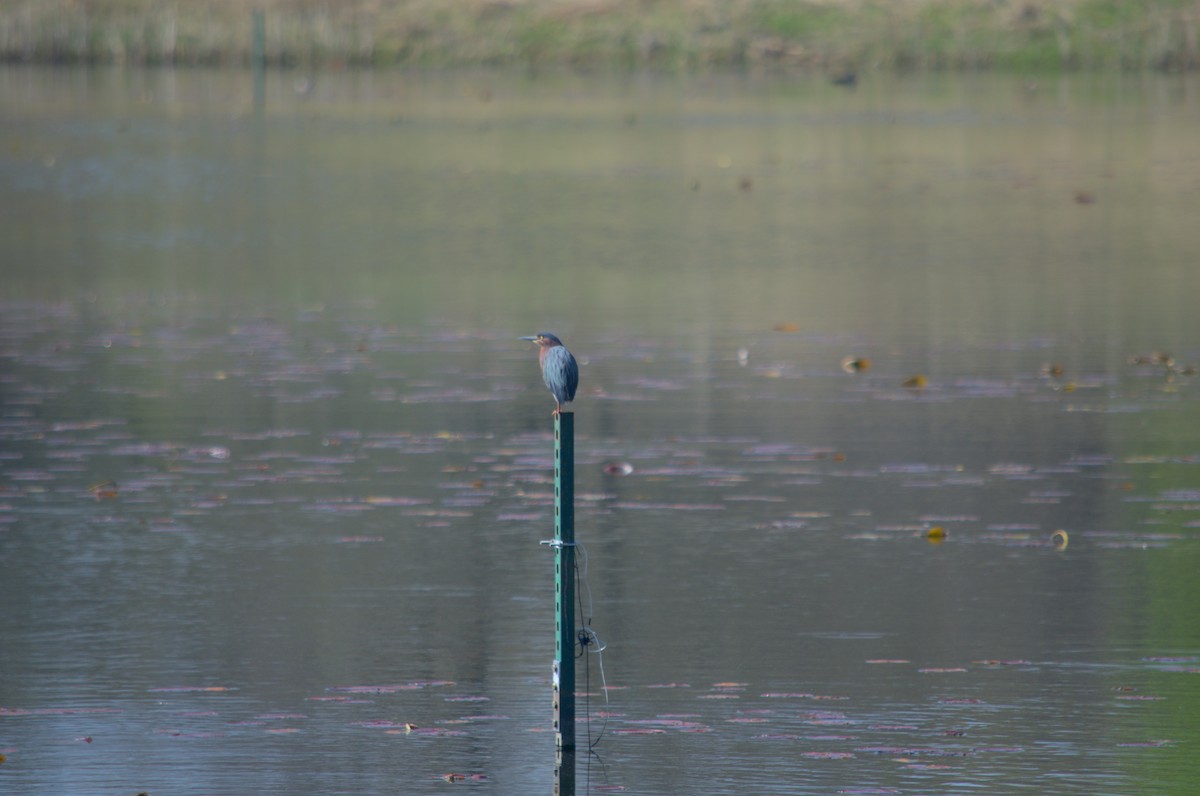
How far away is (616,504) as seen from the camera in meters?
12.1

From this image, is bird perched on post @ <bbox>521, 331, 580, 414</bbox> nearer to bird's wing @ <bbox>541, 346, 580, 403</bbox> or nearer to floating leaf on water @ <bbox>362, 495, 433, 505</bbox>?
bird's wing @ <bbox>541, 346, 580, 403</bbox>

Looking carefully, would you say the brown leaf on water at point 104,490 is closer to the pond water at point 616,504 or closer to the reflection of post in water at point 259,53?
the pond water at point 616,504

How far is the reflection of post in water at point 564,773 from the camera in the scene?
7457mm

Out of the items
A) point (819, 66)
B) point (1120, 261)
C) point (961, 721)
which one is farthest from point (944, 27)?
point (961, 721)

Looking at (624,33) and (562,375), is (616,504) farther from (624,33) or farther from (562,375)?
(624,33)

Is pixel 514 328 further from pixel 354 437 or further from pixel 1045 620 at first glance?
pixel 1045 620

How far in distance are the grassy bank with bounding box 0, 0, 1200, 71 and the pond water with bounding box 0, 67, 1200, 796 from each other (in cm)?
4427

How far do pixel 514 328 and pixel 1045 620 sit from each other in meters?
10.5

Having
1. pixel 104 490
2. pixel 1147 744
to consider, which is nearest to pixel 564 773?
pixel 1147 744

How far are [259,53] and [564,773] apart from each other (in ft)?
209

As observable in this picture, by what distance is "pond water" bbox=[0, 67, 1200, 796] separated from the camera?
802 cm

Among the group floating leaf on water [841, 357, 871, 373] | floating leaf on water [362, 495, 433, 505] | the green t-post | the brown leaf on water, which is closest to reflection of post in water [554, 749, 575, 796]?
the green t-post

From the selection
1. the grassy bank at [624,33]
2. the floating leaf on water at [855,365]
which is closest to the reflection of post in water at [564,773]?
the floating leaf on water at [855,365]

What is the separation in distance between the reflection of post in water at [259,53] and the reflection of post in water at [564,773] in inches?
2217
